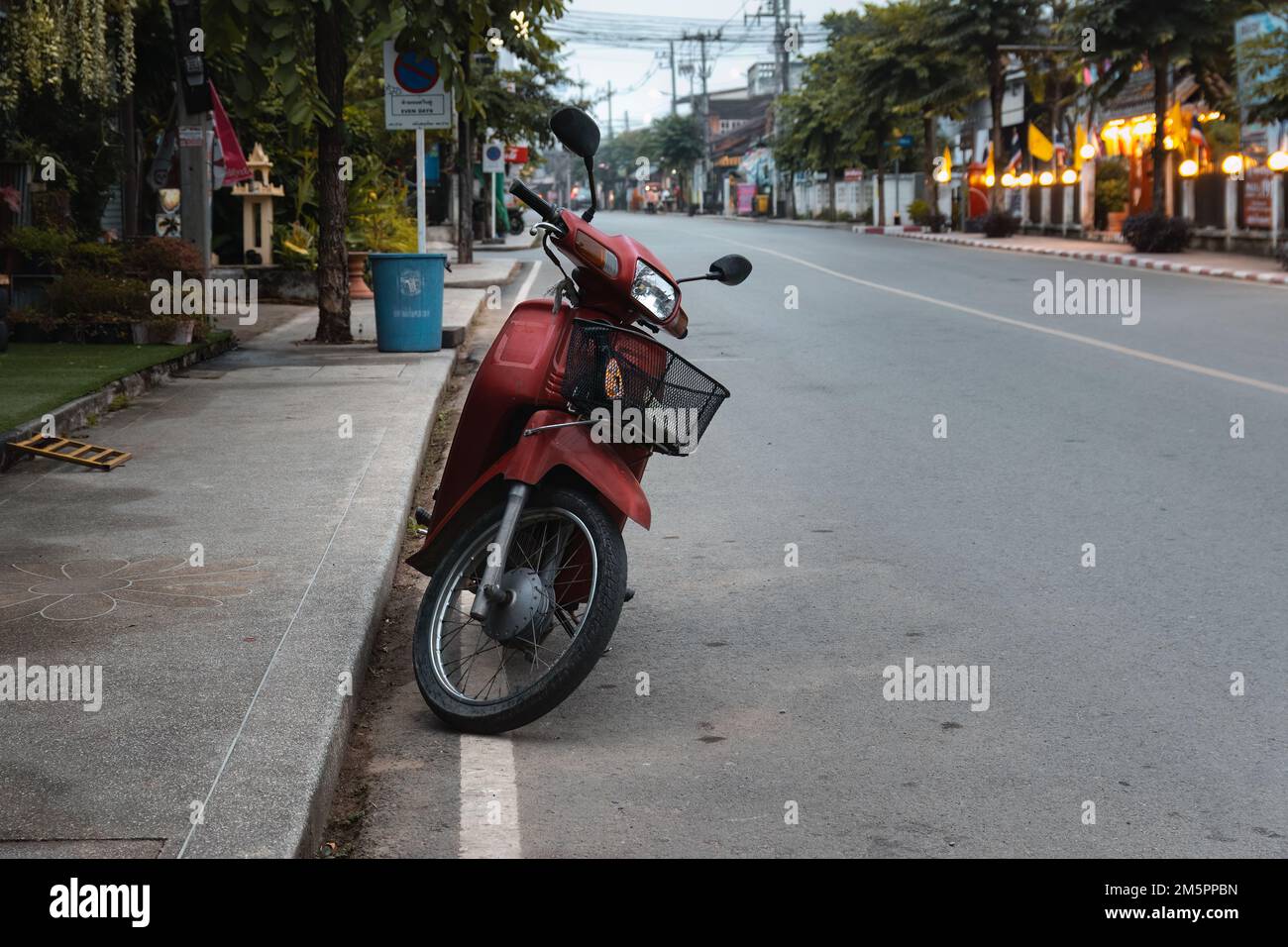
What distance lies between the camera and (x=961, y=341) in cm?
1547

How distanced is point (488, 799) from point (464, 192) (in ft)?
100

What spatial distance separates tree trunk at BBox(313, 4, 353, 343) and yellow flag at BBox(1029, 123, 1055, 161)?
35.8m

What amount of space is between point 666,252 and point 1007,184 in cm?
1926

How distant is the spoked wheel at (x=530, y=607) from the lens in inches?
181

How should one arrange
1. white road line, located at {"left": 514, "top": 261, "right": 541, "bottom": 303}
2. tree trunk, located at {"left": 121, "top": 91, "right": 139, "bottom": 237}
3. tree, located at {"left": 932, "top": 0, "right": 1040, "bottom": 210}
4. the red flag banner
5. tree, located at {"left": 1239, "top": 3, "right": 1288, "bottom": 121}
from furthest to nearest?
tree, located at {"left": 932, "top": 0, "right": 1040, "bottom": 210}
tree, located at {"left": 1239, "top": 3, "right": 1288, "bottom": 121}
white road line, located at {"left": 514, "top": 261, "right": 541, "bottom": 303}
tree trunk, located at {"left": 121, "top": 91, "right": 139, "bottom": 237}
the red flag banner

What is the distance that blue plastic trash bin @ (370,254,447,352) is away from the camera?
14.4 meters

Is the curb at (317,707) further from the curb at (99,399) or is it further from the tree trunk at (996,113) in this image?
the tree trunk at (996,113)

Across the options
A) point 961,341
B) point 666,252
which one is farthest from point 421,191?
point 666,252

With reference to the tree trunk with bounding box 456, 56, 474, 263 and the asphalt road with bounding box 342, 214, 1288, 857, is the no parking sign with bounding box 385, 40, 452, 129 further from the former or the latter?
the tree trunk with bounding box 456, 56, 474, 263

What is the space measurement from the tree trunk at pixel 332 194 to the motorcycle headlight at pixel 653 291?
10.7 metres

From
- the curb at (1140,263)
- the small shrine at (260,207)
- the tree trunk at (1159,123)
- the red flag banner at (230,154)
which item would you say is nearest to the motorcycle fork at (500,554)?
the red flag banner at (230,154)

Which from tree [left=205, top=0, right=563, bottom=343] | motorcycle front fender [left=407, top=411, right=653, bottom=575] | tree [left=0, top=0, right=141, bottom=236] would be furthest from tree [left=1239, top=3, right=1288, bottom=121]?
motorcycle front fender [left=407, top=411, right=653, bottom=575]

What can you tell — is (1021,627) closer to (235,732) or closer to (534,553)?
(534,553)

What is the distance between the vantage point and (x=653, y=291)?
482cm
